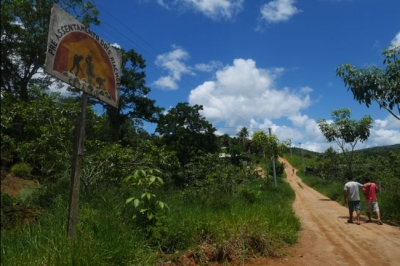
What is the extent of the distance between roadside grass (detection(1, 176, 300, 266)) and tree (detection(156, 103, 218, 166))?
918 inches

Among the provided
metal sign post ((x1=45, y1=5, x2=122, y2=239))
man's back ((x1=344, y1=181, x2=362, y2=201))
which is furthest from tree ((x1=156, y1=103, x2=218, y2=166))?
metal sign post ((x1=45, y1=5, x2=122, y2=239))

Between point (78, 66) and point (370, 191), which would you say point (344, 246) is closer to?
point (370, 191)

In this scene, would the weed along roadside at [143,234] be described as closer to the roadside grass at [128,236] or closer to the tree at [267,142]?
the roadside grass at [128,236]

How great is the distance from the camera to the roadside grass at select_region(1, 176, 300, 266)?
12.4 feet

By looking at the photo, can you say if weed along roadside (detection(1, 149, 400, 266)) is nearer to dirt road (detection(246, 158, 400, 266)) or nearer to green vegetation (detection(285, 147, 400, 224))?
dirt road (detection(246, 158, 400, 266))

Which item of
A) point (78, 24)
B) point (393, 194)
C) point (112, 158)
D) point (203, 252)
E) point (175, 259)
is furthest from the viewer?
point (393, 194)

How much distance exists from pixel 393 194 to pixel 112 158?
30.4 feet

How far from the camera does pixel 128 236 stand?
15.4 ft

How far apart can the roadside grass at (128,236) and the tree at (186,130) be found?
76.5ft

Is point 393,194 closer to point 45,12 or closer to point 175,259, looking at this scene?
point 175,259

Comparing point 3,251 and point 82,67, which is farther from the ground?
point 82,67

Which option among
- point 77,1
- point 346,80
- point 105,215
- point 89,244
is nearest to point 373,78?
point 346,80

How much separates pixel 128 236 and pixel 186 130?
1077 inches

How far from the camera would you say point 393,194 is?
37.4ft
